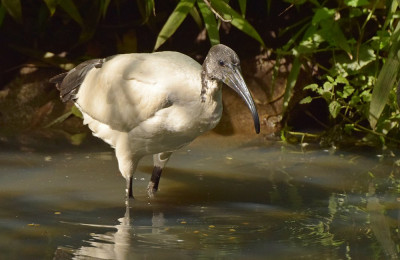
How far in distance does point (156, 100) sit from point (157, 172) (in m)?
0.62

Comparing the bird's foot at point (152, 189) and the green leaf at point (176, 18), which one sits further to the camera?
the green leaf at point (176, 18)

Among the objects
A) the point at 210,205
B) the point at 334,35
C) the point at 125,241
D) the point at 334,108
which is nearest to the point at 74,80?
the point at 210,205

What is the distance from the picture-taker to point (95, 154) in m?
5.49

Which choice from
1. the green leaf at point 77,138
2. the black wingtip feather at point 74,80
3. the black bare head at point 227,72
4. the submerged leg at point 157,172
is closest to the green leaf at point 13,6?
the green leaf at point 77,138

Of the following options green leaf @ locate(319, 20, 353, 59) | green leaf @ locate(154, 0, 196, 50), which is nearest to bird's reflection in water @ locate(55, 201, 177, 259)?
green leaf @ locate(154, 0, 196, 50)

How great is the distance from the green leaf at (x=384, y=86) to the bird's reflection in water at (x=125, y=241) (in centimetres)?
162

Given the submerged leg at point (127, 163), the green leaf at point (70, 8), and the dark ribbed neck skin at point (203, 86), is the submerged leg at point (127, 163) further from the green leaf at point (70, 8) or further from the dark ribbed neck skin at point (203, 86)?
the green leaf at point (70, 8)

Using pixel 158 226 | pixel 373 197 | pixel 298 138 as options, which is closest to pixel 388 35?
pixel 298 138

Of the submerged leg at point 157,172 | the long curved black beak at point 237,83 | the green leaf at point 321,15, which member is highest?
the green leaf at point 321,15

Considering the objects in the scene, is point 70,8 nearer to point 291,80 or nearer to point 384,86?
point 291,80

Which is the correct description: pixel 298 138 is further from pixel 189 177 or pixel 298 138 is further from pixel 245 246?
pixel 245 246

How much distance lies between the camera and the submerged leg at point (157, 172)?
15.6 ft

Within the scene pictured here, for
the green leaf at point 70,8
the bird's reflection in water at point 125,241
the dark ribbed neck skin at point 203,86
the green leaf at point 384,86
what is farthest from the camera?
the green leaf at point 70,8

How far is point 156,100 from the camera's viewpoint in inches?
168
